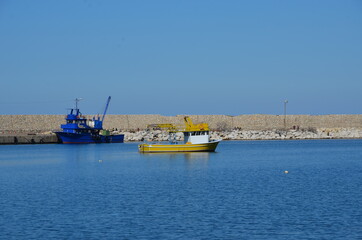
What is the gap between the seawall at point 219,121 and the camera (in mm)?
149500

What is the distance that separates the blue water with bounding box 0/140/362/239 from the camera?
21.7 m

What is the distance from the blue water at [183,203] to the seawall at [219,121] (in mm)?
103310

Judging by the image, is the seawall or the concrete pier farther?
the seawall

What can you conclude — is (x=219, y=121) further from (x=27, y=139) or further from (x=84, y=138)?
(x=27, y=139)

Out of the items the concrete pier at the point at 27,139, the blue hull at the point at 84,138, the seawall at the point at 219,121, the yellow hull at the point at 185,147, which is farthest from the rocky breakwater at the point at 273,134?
the yellow hull at the point at 185,147

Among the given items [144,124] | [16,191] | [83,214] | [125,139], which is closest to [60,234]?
[83,214]

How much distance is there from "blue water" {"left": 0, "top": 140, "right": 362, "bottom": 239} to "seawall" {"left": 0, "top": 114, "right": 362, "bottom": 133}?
339ft

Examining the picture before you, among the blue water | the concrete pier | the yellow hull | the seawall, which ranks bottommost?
the blue water

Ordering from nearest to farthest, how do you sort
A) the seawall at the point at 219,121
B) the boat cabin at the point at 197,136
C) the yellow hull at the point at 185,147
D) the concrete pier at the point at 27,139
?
the yellow hull at the point at 185,147 < the boat cabin at the point at 197,136 < the concrete pier at the point at 27,139 < the seawall at the point at 219,121

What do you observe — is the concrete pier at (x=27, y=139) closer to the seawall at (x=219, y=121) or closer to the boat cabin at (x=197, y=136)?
the seawall at (x=219, y=121)

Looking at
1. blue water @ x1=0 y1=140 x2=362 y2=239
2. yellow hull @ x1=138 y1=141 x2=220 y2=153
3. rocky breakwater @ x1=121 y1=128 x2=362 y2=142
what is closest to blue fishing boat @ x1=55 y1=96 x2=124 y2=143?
rocky breakwater @ x1=121 y1=128 x2=362 y2=142

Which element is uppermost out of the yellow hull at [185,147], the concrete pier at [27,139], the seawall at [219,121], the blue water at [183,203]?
the seawall at [219,121]

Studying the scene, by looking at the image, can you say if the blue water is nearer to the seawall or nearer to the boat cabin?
the boat cabin

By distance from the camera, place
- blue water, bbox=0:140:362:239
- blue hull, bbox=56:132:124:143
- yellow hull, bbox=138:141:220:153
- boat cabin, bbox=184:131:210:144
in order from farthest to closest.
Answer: blue hull, bbox=56:132:124:143 < boat cabin, bbox=184:131:210:144 < yellow hull, bbox=138:141:220:153 < blue water, bbox=0:140:362:239
